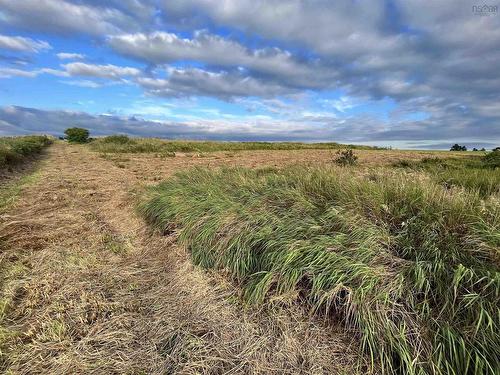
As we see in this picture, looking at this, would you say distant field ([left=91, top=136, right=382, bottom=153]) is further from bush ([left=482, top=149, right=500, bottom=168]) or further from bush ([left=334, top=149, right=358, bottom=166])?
bush ([left=482, top=149, right=500, bottom=168])

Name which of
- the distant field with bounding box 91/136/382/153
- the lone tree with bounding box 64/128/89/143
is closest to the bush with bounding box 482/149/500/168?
the distant field with bounding box 91/136/382/153

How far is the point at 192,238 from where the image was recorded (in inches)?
195

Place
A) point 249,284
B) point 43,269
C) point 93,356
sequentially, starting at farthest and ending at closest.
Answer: point 43,269, point 249,284, point 93,356

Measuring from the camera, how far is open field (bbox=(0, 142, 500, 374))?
2477 mm

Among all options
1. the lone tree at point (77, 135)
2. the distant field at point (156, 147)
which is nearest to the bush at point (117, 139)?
the distant field at point (156, 147)

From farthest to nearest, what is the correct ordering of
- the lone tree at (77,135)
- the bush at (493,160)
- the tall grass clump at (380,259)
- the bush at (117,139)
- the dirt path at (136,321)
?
the lone tree at (77,135) → the bush at (117,139) → the bush at (493,160) → the dirt path at (136,321) → the tall grass clump at (380,259)

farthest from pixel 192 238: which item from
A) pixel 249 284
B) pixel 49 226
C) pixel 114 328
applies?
pixel 49 226

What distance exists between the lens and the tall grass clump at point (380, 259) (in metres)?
2.34

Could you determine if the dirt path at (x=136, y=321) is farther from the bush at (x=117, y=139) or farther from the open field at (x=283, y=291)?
the bush at (x=117, y=139)

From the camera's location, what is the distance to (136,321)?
3.22m

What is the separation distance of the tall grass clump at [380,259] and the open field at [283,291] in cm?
2

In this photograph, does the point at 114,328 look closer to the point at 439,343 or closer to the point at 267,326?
the point at 267,326

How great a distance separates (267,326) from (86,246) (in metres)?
3.69

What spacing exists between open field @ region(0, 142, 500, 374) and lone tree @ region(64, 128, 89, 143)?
6690cm
